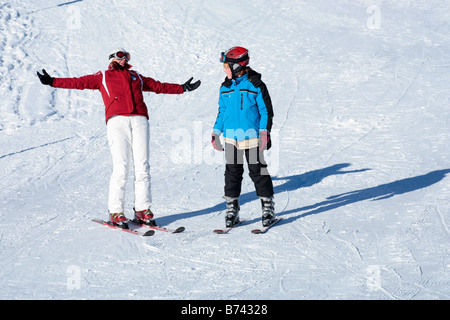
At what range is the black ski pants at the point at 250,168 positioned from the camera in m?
5.81

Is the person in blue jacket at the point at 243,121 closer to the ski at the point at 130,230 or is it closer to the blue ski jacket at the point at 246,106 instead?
the blue ski jacket at the point at 246,106

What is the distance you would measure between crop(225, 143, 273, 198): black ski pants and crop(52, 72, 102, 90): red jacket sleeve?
136 centimetres

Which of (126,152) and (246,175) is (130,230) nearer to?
(126,152)

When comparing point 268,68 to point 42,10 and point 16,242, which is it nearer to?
point 42,10

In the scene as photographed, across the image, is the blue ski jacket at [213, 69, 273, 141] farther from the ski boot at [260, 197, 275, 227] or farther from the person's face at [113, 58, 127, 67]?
the person's face at [113, 58, 127, 67]

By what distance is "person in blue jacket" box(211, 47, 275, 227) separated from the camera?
5.67 metres

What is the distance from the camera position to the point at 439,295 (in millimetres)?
4234

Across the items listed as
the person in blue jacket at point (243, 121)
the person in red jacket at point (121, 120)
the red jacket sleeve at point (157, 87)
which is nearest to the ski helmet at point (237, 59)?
the person in blue jacket at point (243, 121)

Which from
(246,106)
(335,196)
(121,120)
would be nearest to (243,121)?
(246,106)

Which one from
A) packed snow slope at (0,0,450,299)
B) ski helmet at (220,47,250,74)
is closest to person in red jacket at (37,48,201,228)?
packed snow slope at (0,0,450,299)

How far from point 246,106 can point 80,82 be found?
1.55 meters

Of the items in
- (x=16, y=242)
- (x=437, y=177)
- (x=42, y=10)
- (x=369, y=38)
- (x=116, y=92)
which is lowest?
(x=16, y=242)

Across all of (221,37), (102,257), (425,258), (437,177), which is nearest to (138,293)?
(102,257)

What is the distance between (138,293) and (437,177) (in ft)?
15.4
